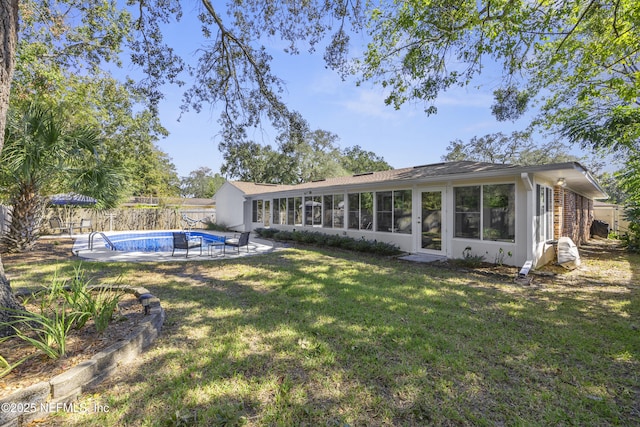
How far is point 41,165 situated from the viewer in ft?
22.5

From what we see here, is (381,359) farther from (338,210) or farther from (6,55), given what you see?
(338,210)

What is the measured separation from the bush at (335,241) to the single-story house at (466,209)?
736 millimetres

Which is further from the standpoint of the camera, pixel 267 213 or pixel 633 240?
pixel 267 213

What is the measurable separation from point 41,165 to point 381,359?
27.8 feet

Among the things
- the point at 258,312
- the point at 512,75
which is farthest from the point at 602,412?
the point at 512,75

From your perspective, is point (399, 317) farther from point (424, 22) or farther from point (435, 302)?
point (424, 22)

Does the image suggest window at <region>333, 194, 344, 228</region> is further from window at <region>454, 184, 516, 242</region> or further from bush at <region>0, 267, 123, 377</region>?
bush at <region>0, 267, 123, 377</region>

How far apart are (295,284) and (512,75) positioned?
803 centimetres

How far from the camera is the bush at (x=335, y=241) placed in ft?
34.0

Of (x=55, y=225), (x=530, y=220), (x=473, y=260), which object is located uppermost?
(x=530, y=220)

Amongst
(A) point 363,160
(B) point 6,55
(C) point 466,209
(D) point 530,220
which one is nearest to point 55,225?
(B) point 6,55

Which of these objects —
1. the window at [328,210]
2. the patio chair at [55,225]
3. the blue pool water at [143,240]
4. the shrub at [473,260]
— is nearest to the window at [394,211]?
A: the shrub at [473,260]

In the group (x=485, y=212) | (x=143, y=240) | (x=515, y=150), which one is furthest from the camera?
(x=515, y=150)

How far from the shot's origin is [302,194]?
15.2 meters
